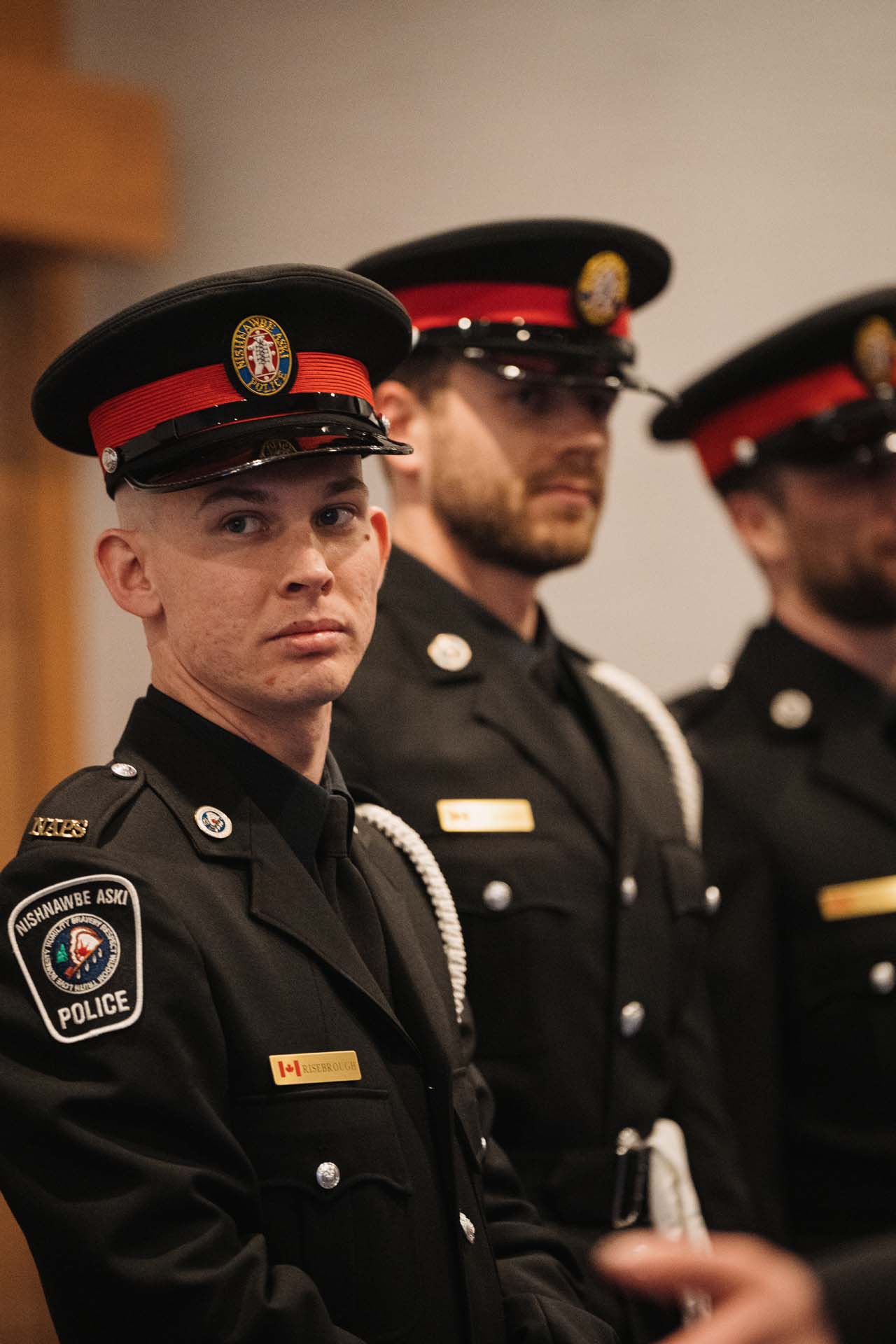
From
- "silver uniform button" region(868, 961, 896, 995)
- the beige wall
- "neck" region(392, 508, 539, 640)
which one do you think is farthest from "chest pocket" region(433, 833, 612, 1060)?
the beige wall

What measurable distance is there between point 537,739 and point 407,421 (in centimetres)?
42

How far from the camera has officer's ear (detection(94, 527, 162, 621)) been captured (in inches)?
53.1

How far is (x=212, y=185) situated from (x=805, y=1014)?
5.55 ft

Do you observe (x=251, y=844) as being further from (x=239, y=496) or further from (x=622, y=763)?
(x=622, y=763)

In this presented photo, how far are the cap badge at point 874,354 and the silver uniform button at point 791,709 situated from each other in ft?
1.51

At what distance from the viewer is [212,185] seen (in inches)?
111

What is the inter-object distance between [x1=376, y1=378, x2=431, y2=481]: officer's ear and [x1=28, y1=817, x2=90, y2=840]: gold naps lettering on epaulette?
0.80 metres

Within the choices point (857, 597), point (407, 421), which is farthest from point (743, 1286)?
point (857, 597)

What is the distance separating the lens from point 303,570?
1310mm

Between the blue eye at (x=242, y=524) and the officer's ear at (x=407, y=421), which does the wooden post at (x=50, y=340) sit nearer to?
the officer's ear at (x=407, y=421)

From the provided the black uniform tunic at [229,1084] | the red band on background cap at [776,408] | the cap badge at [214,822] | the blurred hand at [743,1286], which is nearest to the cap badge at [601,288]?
the red band on background cap at [776,408]

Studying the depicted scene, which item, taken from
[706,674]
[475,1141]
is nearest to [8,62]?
[706,674]

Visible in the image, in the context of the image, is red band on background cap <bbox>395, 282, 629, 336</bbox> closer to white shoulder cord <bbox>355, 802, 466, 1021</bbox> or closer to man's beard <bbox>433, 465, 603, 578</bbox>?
man's beard <bbox>433, 465, 603, 578</bbox>

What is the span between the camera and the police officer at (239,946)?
1138 mm
